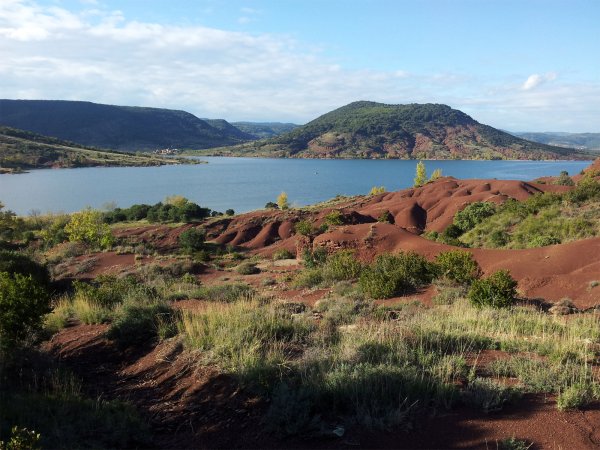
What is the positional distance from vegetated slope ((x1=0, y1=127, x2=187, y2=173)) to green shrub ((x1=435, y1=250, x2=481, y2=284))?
432ft

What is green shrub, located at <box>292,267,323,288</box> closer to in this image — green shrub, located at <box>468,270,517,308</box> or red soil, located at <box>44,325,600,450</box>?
green shrub, located at <box>468,270,517,308</box>

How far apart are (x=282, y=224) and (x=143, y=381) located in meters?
40.7

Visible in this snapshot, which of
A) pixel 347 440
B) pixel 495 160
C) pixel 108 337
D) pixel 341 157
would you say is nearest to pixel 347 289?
pixel 108 337

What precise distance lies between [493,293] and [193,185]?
101 metres

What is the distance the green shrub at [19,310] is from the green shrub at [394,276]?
326 inches

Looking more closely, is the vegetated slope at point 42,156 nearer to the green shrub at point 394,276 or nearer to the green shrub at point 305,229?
the green shrub at point 305,229

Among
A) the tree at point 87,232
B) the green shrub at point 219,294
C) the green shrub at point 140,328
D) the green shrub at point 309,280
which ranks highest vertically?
the green shrub at point 140,328

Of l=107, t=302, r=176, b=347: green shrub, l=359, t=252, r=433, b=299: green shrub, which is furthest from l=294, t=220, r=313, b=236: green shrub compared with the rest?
l=107, t=302, r=176, b=347: green shrub

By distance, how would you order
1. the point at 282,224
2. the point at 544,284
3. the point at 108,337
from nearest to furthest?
the point at 108,337, the point at 544,284, the point at 282,224

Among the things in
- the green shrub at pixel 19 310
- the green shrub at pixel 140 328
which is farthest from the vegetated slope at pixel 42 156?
the green shrub at pixel 140 328

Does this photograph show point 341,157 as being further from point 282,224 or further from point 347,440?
point 347,440

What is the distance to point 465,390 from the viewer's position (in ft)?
15.7

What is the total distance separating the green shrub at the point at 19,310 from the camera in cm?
645

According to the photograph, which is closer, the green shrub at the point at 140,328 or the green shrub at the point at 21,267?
the green shrub at the point at 140,328
